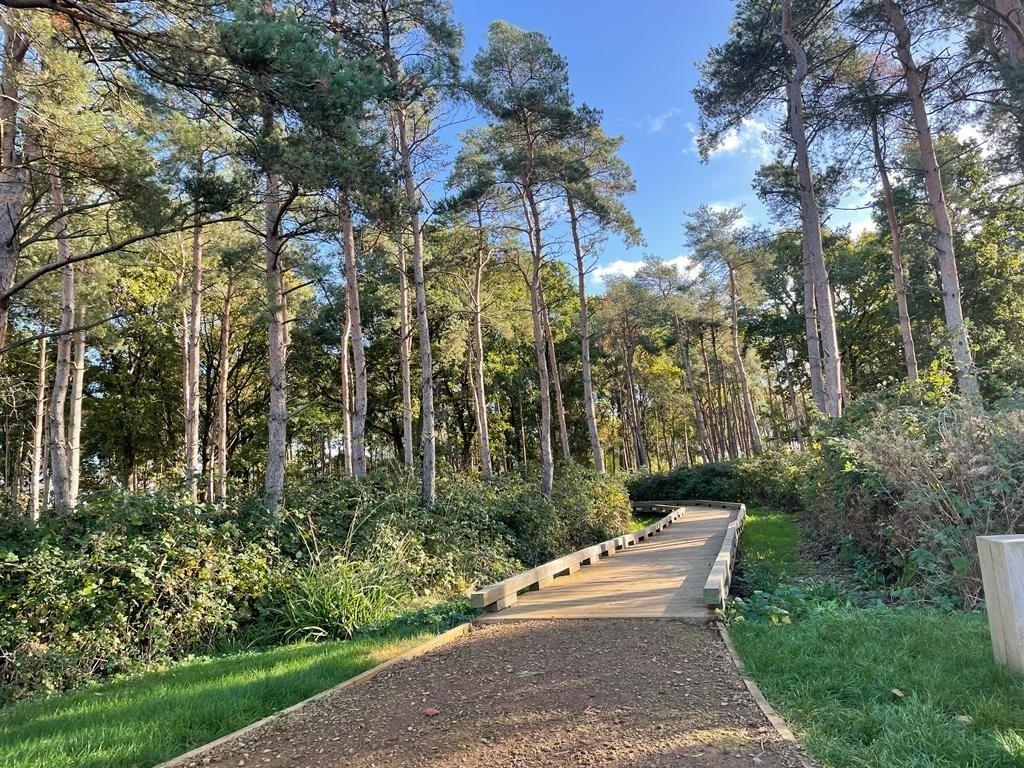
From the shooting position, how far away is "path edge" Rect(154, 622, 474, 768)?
3.19m

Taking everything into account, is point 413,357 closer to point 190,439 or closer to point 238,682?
point 190,439

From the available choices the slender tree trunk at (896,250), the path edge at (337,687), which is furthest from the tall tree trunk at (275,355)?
the slender tree trunk at (896,250)

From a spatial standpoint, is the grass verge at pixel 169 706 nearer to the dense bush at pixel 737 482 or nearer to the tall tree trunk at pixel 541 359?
the tall tree trunk at pixel 541 359

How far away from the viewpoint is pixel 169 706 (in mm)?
3928

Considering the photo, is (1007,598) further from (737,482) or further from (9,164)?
(737,482)

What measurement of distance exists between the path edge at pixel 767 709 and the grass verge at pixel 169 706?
2.89 meters

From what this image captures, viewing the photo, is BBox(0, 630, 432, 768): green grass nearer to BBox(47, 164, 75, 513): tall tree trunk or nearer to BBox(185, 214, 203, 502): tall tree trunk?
BBox(47, 164, 75, 513): tall tree trunk

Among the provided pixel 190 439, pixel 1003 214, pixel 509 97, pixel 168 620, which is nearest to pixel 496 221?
pixel 509 97

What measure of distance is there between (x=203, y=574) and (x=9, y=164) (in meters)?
5.38

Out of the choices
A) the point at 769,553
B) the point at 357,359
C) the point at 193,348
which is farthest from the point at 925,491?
the point at 193,348

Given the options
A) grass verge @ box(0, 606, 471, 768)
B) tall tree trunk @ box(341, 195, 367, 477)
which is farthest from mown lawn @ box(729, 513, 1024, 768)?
tall tree trunk @ box(341, 195, 367, 477)

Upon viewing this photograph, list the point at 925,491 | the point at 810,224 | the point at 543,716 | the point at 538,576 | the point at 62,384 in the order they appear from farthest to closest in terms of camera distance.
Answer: the point at 810,224 → the point at 62,384 → the point at 538,576 → the point at 925,491 → the point at 543,716

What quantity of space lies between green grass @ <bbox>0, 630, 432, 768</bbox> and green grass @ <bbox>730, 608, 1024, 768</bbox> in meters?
3.27

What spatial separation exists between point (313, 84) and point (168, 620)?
5329 millimetres
